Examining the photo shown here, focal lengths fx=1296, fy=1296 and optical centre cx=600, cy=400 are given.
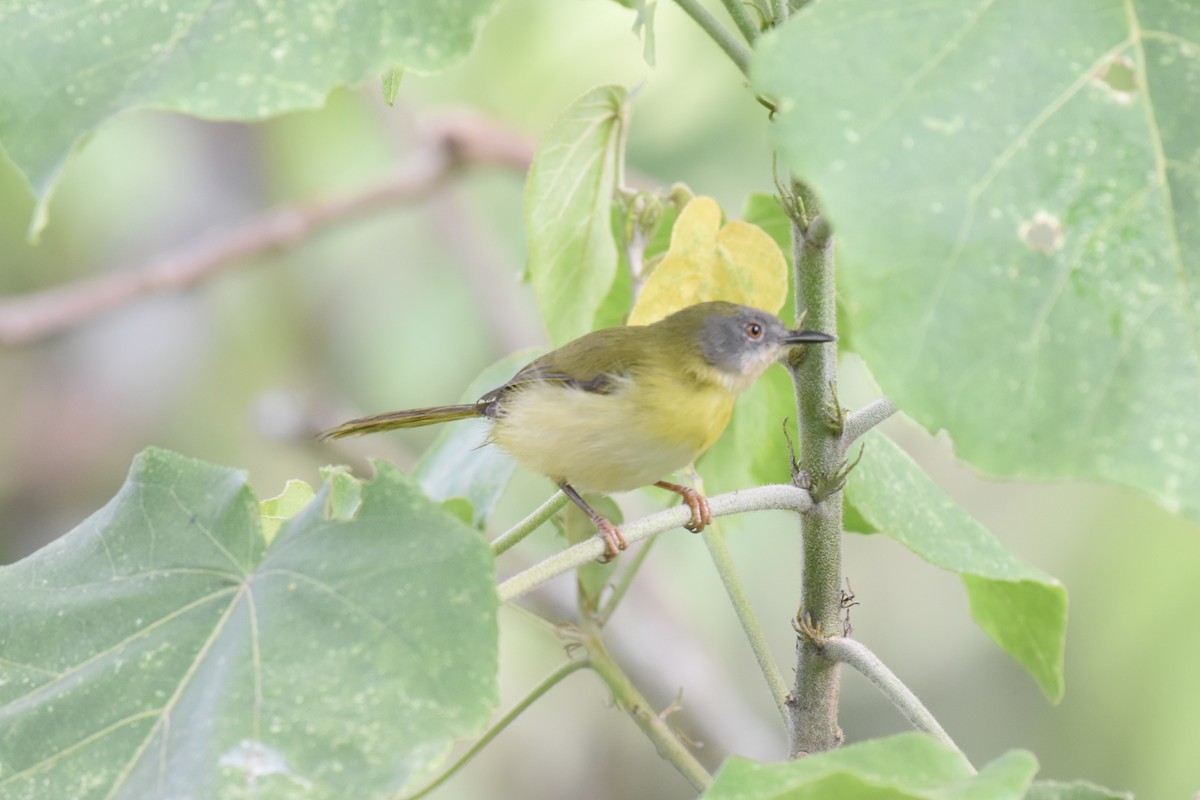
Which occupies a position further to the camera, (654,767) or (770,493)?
(654,767)

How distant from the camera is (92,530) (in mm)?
1215

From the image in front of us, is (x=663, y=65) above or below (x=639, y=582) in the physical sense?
above

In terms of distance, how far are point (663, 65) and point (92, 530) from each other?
323 centimetres

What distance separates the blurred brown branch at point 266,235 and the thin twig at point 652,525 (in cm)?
191

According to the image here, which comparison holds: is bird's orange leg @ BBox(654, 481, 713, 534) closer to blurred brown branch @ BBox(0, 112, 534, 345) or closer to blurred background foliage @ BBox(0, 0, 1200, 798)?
blurred background foliage @ BBox(0, 0, 1200, 798)

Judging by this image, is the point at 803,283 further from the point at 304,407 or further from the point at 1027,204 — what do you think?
the point at 304,407

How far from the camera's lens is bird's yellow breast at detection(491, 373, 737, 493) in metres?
1.78

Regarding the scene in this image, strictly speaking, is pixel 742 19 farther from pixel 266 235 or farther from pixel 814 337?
pixel 266 235

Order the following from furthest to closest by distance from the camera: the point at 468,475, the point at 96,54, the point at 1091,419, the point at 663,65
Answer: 1. the point at 663,65
2. the point at 468,475
3. the point at 96,54
4. the point at 1091,419

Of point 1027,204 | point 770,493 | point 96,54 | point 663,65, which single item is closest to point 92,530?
point 96,54

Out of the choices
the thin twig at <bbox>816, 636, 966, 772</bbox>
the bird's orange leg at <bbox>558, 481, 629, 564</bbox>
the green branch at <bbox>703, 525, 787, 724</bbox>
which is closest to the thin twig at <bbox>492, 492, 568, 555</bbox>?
the bird's orange leg at <bbox>558, 481, 629, 564</bbox>

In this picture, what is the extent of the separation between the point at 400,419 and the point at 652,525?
81cm

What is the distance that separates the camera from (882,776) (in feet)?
2.96

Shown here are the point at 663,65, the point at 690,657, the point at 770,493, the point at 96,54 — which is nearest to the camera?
the point at 96,54
